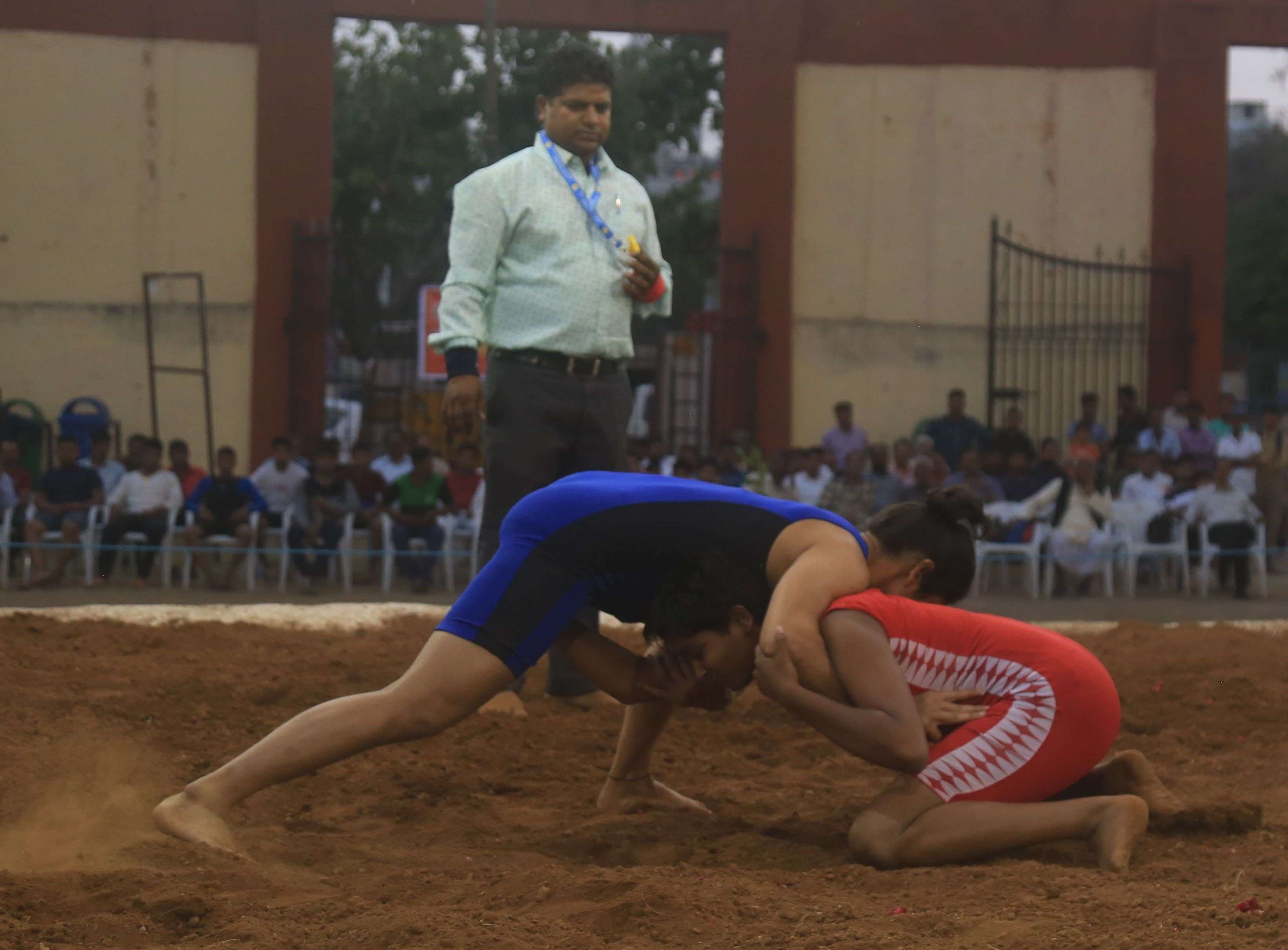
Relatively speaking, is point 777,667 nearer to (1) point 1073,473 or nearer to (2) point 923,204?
(1) point 1073,473

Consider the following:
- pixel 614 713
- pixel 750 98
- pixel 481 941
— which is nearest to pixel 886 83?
pixel 750 98

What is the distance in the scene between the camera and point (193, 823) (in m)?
3.50

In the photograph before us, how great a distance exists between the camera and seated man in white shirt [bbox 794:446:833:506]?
12.1m

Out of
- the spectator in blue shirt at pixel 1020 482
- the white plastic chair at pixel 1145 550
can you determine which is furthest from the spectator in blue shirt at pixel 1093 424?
the white plastic chair at pixel 1145 550

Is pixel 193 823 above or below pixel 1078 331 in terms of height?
below

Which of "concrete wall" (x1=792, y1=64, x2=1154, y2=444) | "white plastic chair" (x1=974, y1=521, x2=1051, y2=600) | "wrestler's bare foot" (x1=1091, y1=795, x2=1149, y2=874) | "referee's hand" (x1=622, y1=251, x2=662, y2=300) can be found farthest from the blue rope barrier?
"wrestler's bare foot" (x1=1091, y1=795, x2=1149, y2=874)

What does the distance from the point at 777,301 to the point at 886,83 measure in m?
2.21

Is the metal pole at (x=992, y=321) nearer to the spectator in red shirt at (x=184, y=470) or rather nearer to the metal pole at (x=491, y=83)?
the metal pole at (x=491, y=83)

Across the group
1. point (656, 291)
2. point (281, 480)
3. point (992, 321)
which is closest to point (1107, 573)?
point (992, 321)

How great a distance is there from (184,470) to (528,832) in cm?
863

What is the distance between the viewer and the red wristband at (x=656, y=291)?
5172mm

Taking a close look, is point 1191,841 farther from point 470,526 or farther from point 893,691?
point 470,526

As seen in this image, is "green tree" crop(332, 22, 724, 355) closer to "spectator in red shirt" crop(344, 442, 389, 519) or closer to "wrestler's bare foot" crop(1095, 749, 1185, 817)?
"spectator in red shirt" crop(344, 442, 389, 519)

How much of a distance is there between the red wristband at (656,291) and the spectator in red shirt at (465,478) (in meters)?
6.67
